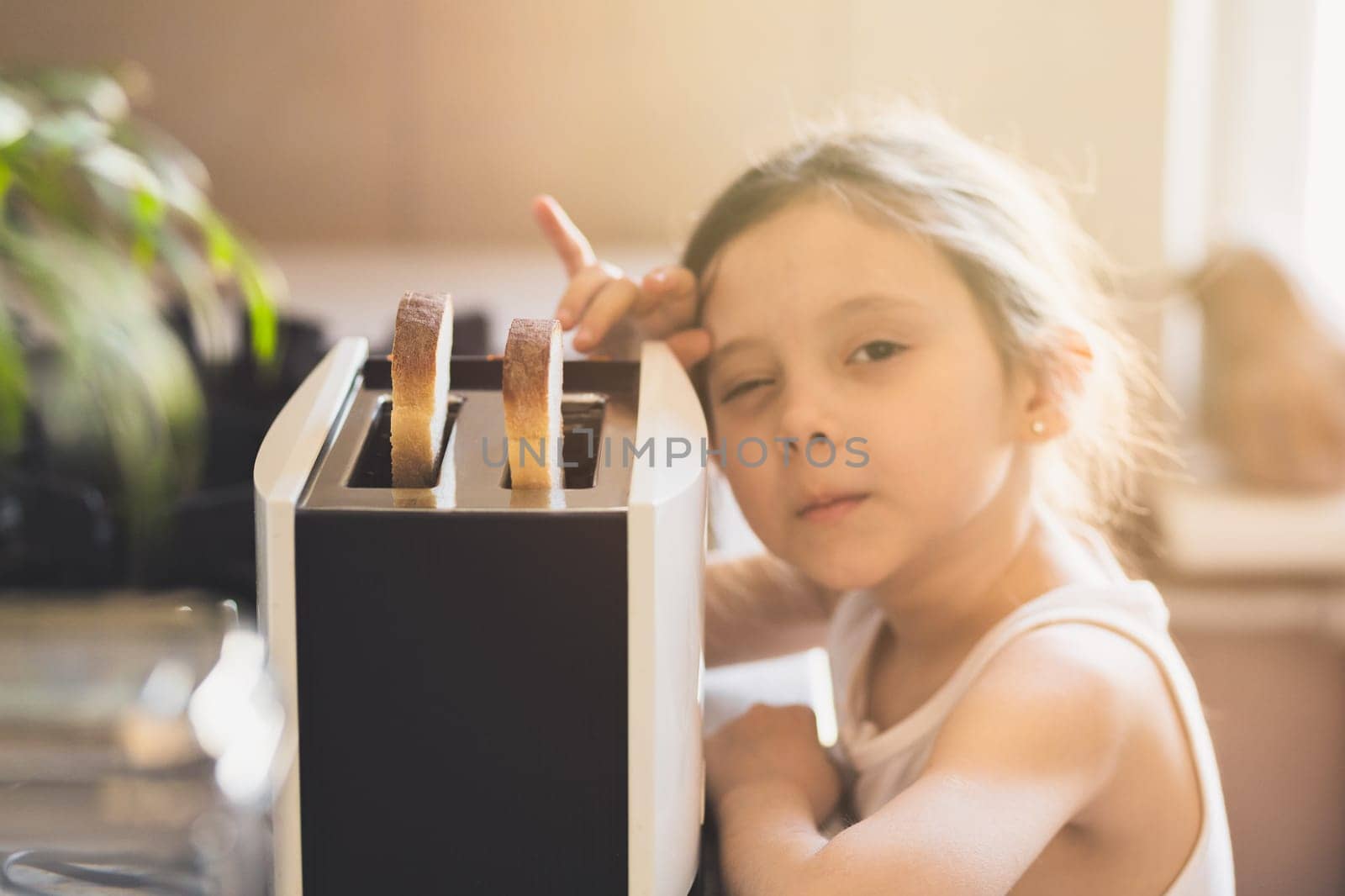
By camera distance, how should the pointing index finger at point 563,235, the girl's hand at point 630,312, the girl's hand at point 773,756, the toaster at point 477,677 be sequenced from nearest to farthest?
the toaster at point 477,677
the girl's hand at point 773,756
the girl's hand at point 630,312
the pointing index finger at point 563,235

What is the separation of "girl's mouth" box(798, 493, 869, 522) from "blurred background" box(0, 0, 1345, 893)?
1402 mm

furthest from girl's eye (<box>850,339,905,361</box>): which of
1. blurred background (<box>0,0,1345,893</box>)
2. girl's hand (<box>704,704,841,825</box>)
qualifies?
blurred background (<box>0,0,1345,893</box>)

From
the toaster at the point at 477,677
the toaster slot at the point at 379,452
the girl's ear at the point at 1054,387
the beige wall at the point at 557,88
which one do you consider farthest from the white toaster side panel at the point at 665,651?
the beige wall at the point at 557,88

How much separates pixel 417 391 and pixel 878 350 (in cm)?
35

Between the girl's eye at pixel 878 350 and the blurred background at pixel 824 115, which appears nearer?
the girl's eye at pixel 878 350

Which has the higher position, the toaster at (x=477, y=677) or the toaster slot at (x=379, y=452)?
the toaster slot at (x=379, y=452)

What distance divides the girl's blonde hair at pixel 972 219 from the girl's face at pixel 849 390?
0.02 meters

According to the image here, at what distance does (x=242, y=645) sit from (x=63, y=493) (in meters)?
1.10

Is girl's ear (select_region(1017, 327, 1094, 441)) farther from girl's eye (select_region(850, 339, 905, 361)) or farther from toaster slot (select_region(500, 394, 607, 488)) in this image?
toaster slot (select_region(500, 394, 607, 488))

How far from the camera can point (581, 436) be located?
0.66 meters

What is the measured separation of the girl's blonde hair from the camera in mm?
837

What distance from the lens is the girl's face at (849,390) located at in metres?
0.79

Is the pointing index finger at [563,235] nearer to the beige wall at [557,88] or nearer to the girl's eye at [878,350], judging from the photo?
the girl's eye at [878,350]

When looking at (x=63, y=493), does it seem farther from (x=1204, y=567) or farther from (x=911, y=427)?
(x=1204, y=567)
